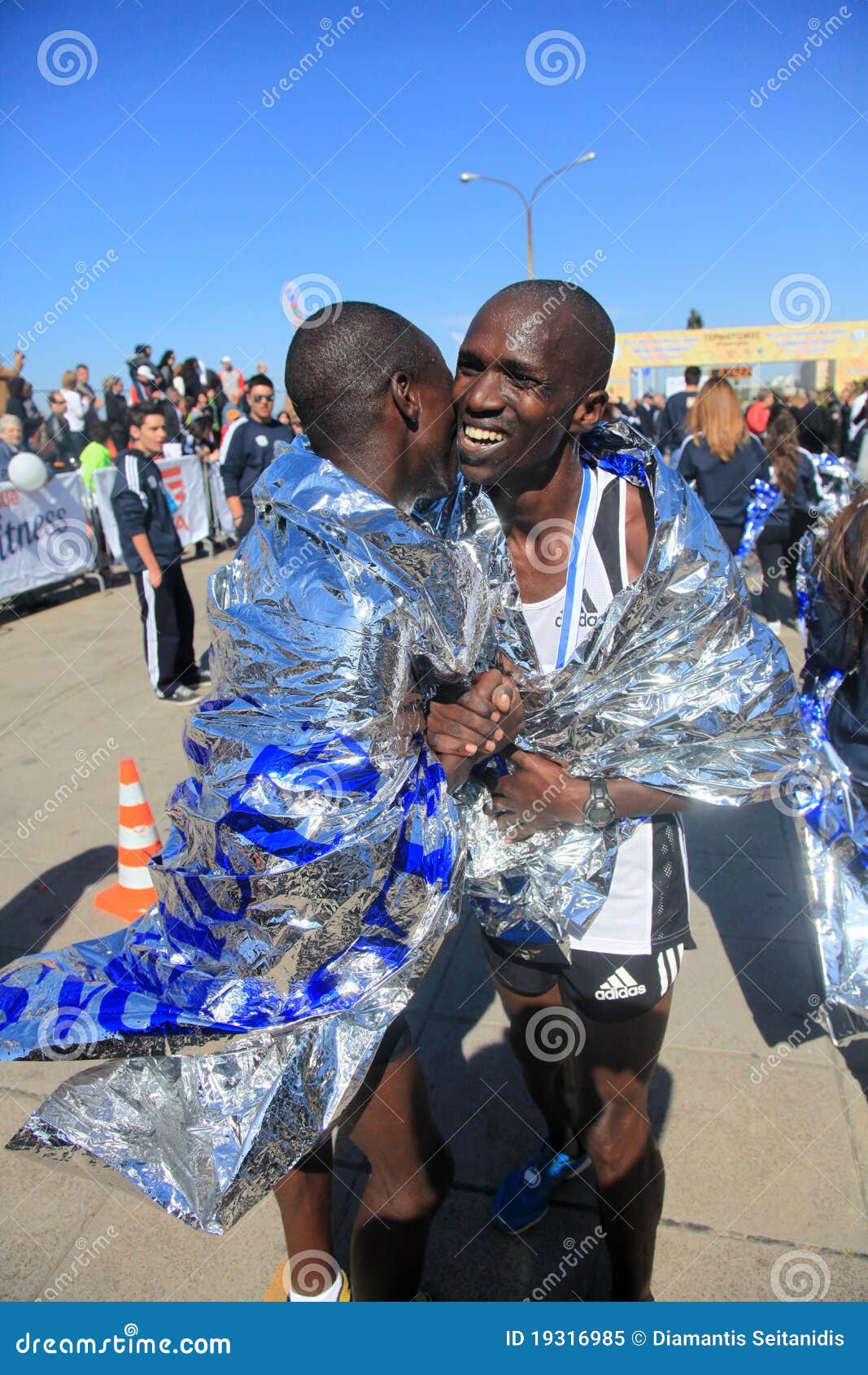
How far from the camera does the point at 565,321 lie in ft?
5.59

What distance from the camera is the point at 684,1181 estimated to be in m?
2.28

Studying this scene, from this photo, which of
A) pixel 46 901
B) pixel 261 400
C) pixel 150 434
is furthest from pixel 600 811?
pixel 261 400

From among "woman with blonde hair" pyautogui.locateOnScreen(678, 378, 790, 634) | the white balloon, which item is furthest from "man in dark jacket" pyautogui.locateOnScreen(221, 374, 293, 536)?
"woman with blonde hair" pyautogui.locateOnScreen(678, 378, 790, 634)

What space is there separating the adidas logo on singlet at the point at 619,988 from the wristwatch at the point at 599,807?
0.33 m

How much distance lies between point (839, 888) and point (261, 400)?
5.64 meters

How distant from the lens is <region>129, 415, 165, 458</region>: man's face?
5941 millimetres

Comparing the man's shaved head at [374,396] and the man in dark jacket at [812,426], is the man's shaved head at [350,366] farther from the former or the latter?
the man in dark jacket at [812,426]

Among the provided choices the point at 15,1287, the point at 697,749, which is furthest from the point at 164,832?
the point at 697,749

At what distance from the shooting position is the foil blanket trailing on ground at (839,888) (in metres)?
2.31

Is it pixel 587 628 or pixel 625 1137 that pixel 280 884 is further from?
pixel 625 1137

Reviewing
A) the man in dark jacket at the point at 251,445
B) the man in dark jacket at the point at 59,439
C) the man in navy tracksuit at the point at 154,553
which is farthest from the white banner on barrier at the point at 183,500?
the man in navy tracksuit at the point at 154,553
